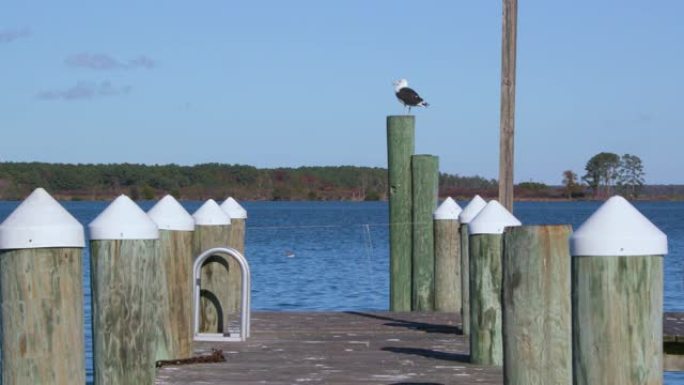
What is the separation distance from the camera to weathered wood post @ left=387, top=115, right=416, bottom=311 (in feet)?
51.1

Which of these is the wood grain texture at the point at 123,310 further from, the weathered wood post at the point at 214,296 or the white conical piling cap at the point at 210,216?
the white conical piling cap at the point at 210,216

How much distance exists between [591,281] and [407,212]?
1017cm

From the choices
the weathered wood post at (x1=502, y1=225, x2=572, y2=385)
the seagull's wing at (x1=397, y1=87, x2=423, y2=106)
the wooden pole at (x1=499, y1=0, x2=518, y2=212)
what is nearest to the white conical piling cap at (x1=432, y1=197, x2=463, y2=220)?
the wooden pole at (x1=499, y1=0, x2=518, y2=212)

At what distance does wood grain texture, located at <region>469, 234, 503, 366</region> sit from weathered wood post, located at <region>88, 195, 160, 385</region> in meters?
2.88

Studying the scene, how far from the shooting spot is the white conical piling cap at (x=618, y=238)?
5555 mm

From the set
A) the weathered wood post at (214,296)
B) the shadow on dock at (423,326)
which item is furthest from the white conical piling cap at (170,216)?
the shadow on dock at (423,326)

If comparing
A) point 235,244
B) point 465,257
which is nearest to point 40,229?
point 465,257

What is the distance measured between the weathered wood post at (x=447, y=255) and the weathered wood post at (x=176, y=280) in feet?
15.3

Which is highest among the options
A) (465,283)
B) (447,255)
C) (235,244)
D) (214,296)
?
(235,244)

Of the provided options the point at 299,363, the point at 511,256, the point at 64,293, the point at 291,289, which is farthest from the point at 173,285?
the point at 291,289

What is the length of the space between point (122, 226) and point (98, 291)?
1.23 feet

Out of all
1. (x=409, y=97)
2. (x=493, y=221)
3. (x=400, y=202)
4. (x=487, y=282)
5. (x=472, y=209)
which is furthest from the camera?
(x=409, y=97)

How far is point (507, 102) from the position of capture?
13.4 metres

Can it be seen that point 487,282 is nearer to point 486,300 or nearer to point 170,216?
point 486,300
